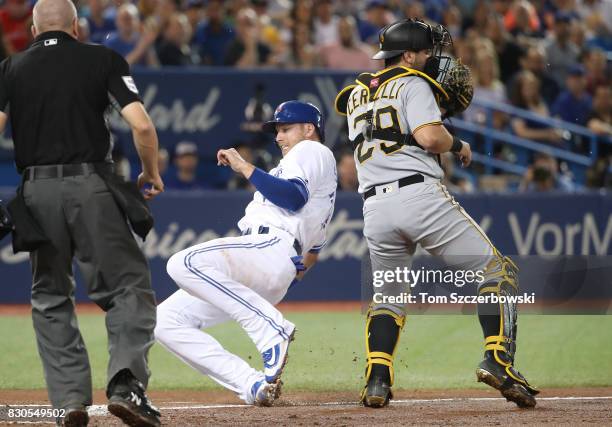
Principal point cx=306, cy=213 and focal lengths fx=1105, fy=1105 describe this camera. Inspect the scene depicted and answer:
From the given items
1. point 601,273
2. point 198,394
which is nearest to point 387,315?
point 198,394

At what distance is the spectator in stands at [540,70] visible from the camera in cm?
1658

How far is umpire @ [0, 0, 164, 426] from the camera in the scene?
5.48m

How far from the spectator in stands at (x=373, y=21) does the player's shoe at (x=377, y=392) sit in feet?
36.5

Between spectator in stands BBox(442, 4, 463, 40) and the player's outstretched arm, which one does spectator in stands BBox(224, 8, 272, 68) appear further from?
the player's outstretched arm

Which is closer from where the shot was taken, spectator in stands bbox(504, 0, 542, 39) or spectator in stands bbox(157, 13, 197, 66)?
spectator in stands bbox(157, 13, 197, 66)

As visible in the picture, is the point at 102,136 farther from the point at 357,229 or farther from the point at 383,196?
the point at 357,229

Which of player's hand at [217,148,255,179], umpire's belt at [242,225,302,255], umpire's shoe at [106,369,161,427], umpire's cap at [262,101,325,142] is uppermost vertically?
umpire's cap at [262,101,325,142]

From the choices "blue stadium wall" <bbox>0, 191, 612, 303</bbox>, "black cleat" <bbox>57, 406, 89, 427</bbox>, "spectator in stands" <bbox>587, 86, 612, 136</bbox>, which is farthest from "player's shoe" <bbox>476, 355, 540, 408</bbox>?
"spectator in stands" <bbox>587, 86, 612, 136</bbox>

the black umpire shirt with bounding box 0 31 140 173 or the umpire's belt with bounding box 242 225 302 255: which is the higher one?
the black umpire shirt with bounding box 0 31 140 173

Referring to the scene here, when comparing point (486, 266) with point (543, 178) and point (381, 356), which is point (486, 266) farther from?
point (543, 178)

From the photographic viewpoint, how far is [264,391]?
6492 mm

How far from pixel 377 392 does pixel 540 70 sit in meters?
11.2

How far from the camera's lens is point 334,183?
23.1ft

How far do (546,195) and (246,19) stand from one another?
477cm
